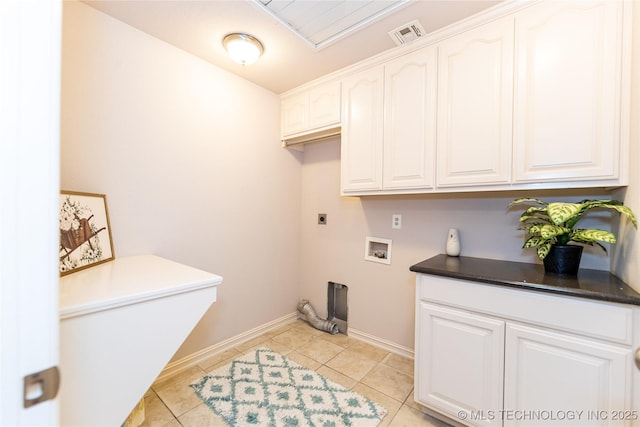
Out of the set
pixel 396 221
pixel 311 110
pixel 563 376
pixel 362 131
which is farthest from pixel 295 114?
pixel 563 376

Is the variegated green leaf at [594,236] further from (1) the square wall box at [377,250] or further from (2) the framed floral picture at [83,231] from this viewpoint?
(2) the framed floral picture at [83,231]

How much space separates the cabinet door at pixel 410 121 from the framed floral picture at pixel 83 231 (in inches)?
71.6

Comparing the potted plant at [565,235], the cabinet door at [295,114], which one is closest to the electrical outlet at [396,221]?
the potted plant at [565,235]

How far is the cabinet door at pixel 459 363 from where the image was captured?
127cm

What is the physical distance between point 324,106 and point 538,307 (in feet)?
6.46

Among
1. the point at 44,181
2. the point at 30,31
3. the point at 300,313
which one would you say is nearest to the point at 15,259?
the point at 44,181

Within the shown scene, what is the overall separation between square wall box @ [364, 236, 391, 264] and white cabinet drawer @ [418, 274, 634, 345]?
2.50 ft

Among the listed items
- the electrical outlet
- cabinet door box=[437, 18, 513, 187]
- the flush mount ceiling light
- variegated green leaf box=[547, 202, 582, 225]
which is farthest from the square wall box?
the flush mount ceiling light

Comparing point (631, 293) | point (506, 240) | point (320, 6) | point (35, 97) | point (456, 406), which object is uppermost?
point (320, 6)

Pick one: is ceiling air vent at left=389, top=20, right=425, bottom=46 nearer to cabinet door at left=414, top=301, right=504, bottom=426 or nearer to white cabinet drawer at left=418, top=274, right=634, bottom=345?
white cabinet drawer at left=418, top=274, right=634, bottom=345

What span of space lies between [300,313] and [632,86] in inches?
111

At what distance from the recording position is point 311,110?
2320 mm

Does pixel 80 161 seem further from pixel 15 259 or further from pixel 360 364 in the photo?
pixel 360 364

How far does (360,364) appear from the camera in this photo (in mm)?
2002
